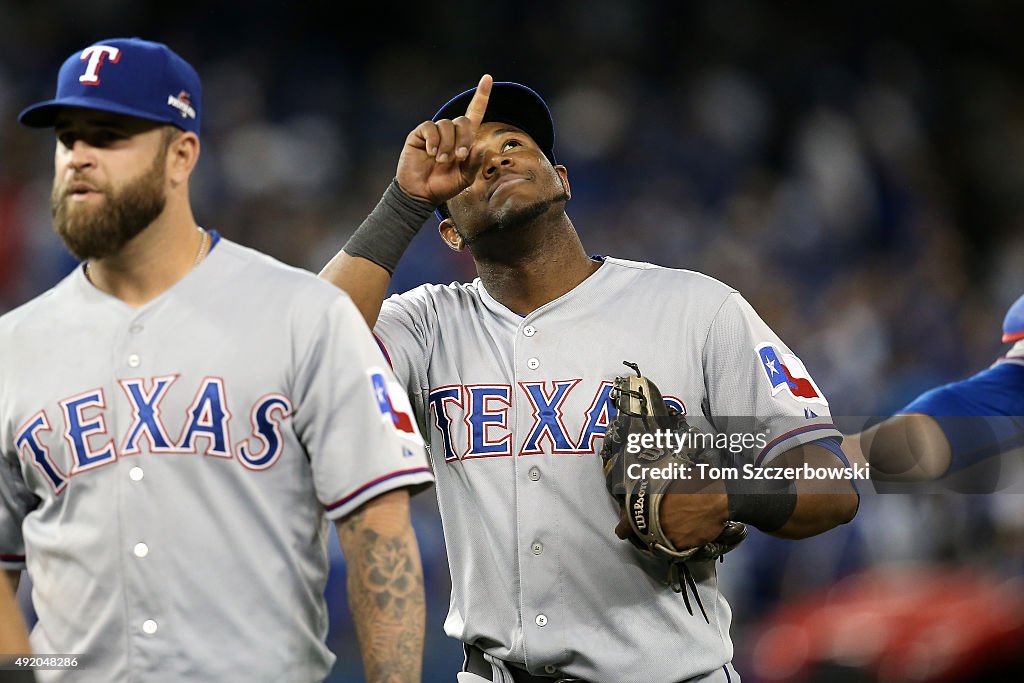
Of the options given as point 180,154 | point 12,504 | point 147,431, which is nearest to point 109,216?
point 180,154

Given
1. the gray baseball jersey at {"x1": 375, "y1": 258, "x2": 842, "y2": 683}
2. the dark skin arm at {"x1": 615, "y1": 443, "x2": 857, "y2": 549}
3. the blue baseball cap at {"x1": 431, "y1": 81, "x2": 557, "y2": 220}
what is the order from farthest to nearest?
the blue baseball cap at {"x1": 431, "y1": 81, "x2": 557, "y2": 220} < the gray baseball jersey at {"x1": 375, "y1": 258, "x2": 842, "y2": 683} < the dark skin arm at {"x1": 615, "y1": 443, "x2": 857, "y2": 549}

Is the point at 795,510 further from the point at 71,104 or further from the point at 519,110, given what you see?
the point at 71,104

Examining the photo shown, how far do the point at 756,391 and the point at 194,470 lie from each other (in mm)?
1051

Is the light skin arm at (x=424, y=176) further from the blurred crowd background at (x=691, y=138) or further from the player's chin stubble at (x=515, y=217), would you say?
the blurred crowd background at (x=691, y=138)

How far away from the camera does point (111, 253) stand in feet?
6.32

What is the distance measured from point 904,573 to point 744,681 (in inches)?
30.5

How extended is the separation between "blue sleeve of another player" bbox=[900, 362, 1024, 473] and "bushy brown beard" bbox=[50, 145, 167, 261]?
1.57 metres

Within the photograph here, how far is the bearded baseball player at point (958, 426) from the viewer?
7.93 feet

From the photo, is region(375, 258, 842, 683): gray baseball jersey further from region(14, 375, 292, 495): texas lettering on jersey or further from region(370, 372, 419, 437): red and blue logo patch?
region(14, 375, 292, 495): texas lettering on jersey

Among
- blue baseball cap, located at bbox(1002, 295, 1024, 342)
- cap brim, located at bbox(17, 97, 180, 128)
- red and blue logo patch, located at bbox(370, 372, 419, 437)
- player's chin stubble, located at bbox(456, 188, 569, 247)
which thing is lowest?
red and blue logo patch, located at bbox(370, 372, 419, 437)

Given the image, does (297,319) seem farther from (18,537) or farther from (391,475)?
(18,537)

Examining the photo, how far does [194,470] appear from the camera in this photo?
6.03ft

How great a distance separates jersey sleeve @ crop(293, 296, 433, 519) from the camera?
72.9 inches

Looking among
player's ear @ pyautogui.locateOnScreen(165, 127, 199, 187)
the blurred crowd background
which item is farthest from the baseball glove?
the blurred crowd background
